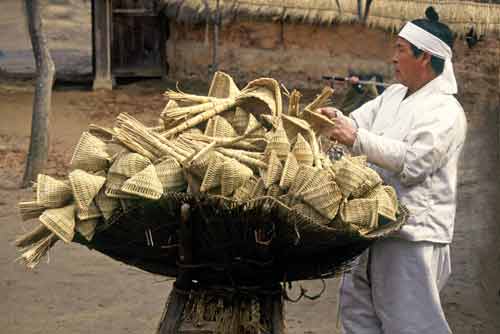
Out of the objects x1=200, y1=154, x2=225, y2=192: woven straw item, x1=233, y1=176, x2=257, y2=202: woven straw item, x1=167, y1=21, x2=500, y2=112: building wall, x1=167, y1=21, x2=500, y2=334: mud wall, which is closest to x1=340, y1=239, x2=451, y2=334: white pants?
x1=233, y1=176, x2=257, y2=202: woven straw item

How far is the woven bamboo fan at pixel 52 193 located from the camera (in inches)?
140

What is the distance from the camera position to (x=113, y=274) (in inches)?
272

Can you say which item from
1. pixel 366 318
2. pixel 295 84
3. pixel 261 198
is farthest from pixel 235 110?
pixel 295 84

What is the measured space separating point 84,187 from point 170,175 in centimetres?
30

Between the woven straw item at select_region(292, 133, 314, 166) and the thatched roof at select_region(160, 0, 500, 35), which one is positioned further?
the thatched roof at select_region(160, 0, 500, 35)

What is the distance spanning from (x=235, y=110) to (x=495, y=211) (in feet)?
16.3

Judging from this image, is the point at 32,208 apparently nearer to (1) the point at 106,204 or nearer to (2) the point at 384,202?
(1) the point at 106,204

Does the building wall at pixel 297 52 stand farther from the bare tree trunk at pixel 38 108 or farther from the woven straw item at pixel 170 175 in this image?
the woven straw item at pixel 170 175

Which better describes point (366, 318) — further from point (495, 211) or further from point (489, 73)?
point (489, 73)

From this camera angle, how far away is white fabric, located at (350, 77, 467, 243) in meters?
4.24

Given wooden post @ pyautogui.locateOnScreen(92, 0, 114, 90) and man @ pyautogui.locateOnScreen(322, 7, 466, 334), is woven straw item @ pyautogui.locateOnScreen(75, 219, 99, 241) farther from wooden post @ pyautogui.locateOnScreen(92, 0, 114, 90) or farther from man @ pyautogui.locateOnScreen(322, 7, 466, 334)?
wooden post @ pyautogui.locateOnScreen(92, 0, 114, 90)

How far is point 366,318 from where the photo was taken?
4.61 meters

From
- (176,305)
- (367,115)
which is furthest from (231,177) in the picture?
(367,115)

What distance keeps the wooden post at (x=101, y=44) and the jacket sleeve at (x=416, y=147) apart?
942 cm
